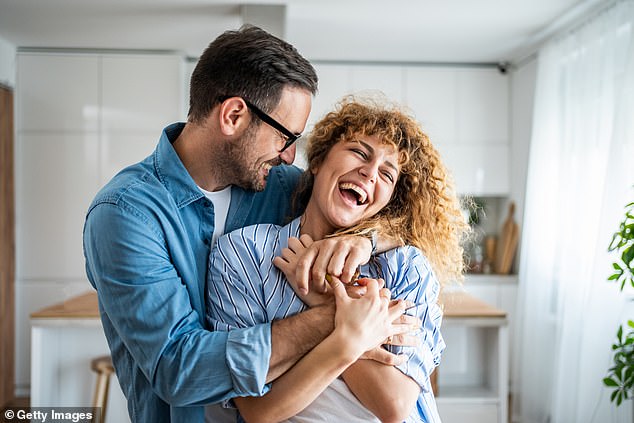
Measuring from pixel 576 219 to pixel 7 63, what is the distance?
4550 millimetres

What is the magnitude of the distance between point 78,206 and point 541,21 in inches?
154

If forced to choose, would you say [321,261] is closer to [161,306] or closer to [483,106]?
[161,306]

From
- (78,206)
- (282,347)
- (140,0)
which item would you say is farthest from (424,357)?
(78,206)

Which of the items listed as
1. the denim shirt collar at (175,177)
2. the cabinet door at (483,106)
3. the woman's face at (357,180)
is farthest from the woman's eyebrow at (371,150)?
the cabinet door at (483,106)

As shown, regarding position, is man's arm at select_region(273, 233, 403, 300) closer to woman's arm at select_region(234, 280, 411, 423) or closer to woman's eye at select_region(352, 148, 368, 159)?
woman's arm at select_region(234, 280, 411, 423)

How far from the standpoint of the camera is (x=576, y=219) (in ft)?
13.4

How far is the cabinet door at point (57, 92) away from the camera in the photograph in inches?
207

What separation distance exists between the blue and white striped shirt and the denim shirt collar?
137 millimetres

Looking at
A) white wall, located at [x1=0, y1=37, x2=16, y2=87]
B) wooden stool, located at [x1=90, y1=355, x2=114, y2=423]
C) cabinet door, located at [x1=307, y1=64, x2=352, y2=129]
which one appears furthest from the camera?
cabinet door, located at [x1=307, y1=64, x2=352, y2=129]

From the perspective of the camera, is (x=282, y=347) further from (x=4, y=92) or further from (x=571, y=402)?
(x=4, y=92)

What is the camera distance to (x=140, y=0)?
3.97 m

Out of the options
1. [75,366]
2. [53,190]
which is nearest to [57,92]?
[53,190]

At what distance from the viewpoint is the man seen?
1.31m

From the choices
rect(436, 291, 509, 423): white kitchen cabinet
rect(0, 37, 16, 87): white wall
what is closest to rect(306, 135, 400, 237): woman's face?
rect(436, 291, 509, 423): white kitchen cabinet
